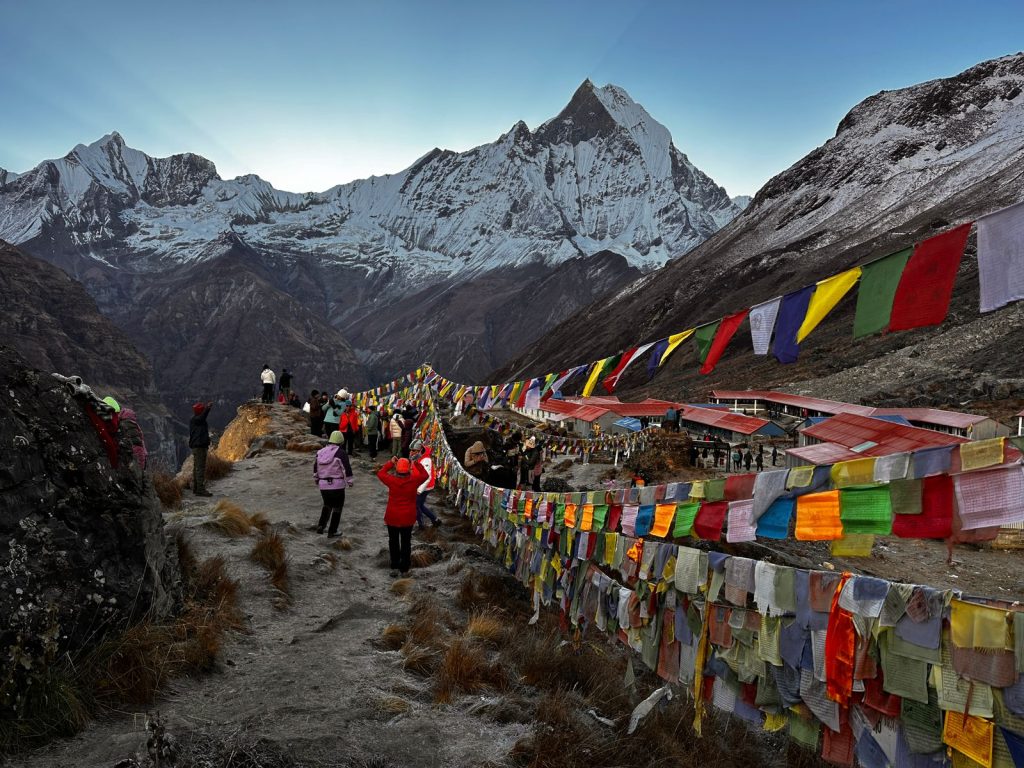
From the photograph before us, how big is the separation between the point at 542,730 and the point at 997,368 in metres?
46.3

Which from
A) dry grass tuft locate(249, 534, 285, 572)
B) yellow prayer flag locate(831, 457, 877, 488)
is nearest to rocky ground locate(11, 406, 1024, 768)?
dry grass tuft locate(249, 534, 285, 572)

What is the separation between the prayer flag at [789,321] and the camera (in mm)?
8125

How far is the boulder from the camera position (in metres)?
3.56

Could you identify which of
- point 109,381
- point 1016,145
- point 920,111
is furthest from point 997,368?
point 109,381

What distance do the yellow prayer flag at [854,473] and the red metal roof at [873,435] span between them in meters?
15.5

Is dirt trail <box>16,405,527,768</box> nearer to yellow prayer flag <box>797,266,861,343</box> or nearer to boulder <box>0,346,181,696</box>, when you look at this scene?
boulder <box>0,346,181,696</box>

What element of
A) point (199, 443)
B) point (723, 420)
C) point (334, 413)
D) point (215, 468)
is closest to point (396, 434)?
point (334, 413)

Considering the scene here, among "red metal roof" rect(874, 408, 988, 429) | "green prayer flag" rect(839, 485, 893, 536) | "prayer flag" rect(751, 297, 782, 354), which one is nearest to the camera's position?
"green prayer flag" rect(839, 485, 893, 536)

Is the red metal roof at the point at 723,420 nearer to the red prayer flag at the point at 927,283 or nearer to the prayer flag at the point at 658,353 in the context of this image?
the prayer flag at the point at 658,353

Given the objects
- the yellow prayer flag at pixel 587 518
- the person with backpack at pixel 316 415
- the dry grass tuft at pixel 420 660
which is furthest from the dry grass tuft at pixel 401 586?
the person with backpack at pixel 316 415

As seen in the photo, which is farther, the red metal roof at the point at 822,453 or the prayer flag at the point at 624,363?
the red metal roof at the point at 822,453

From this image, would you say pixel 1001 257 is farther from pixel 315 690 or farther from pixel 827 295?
pixel 315 690

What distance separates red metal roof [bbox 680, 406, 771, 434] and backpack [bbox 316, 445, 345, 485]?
26.5 m

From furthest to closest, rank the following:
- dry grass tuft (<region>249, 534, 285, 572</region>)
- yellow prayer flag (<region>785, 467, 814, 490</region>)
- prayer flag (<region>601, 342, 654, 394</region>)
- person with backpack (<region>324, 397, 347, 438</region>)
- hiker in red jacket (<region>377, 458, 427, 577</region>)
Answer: person with backpack (<region>324, 397, 347, 438</region>), prayer flag (<region>601, 342, 654, 394</region>), hiker in red jacket (<region>377, 458, 427, 577</region>), dry grass tuft (<region>249, 534, 285, 572</region>), yellow prayer flag (<region>785, 467, 814, 490</region>)
